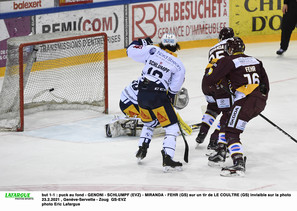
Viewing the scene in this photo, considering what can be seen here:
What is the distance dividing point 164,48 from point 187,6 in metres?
7.14

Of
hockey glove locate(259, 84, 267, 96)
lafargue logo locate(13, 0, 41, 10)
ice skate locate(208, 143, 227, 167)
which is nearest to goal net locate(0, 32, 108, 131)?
lafargue logo locate(13, 0, 41, 10)

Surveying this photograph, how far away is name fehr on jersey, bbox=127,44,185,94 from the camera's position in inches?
287

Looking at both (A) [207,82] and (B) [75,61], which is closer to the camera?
(A) [207,82]

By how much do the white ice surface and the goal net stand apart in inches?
8.5

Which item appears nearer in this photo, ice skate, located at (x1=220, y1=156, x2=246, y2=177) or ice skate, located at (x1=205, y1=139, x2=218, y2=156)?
ice skate, located at (x1=220, y1=156, x2=246, y2=177)

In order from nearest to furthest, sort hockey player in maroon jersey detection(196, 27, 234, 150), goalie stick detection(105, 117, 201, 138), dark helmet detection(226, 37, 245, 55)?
dark helmet detection(226, 37, 245, 55) → hockey player in maroon jersey detection(196, 27, 234, 150) → goalie stick detection(105, 117, 201, 138)

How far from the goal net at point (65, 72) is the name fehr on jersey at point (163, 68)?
2.62m

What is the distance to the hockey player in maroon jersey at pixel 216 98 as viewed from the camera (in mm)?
7750

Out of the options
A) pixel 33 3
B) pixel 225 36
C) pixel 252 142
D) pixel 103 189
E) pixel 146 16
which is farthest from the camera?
pixel 146 16

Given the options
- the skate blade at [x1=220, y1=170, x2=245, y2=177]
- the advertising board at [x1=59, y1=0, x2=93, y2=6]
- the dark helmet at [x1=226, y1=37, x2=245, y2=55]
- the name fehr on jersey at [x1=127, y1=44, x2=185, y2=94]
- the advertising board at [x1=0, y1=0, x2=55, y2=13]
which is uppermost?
the dark helmet at [x1=226, y1=37, x2=245, y2=55]

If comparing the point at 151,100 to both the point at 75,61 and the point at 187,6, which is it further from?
the point at 187,6

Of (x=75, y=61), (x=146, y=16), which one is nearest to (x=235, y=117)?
(x=75, y=61)

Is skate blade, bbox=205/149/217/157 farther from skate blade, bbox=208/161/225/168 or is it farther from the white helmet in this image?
the white helmet

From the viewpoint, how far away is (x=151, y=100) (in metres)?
7.29
